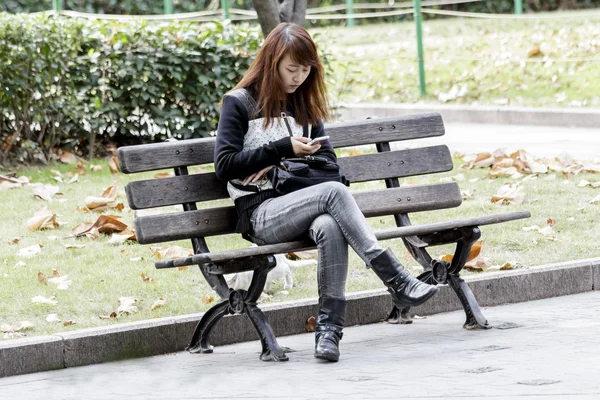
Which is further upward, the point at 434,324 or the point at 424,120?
the point at 424,120

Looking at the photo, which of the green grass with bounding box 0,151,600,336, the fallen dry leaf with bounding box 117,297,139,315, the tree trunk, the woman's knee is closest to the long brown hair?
the woman's knee

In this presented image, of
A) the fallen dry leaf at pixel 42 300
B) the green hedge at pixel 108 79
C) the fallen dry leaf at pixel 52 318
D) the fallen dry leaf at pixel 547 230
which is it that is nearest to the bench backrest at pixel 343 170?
the fallen dry leaf at pixel 52 318

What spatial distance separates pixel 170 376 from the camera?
17.5 feet

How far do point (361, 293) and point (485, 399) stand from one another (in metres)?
1.93

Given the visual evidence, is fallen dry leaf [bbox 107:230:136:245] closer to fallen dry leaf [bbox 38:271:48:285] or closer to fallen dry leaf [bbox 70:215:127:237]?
fallen dry leaf [bbox 70:215:127:237]

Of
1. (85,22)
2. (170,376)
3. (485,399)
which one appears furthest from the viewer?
(85,22)

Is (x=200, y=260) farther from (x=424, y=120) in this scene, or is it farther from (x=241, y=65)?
(x=241, y=65)

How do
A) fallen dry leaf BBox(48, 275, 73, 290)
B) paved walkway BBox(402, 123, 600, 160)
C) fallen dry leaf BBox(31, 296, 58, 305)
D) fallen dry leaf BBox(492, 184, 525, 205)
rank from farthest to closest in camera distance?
paved walkway BBox(402, 123, 600, 160) → fallen dry leaf BBox(492, 184, 525, 205) → fallen dry leaf BBox(48, 275, 73, 290) → fallen dry leaf BBox(31, 296, 58, 305)

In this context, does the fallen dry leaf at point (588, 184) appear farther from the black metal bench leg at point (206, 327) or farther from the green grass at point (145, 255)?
the black metal bench leg at point (206, 327)

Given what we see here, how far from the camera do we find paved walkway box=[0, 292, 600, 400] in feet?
15.7

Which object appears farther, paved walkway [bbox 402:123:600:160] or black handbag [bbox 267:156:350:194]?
paved walkway [bbox 402:123:600:160]

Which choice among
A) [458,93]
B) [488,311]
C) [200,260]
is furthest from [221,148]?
[458,93]

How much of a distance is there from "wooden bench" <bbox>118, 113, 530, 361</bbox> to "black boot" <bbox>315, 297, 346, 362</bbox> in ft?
0.65

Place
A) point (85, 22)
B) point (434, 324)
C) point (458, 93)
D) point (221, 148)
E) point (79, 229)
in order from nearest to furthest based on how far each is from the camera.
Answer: point (221, 148), point (434, 324), point (79, 229), point (85, 22), point (458, 93)
